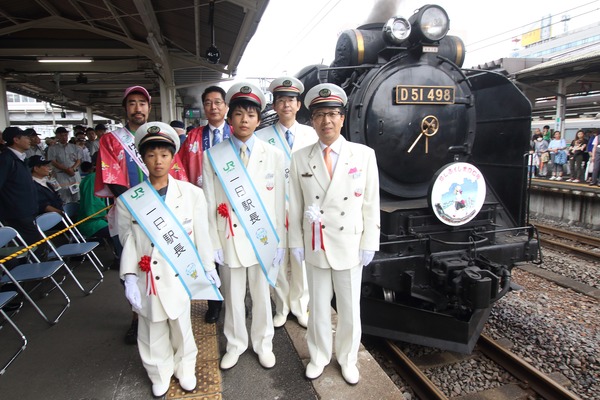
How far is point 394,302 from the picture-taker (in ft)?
11.2

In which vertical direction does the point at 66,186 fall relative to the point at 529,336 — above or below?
above

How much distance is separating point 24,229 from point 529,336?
5489 millimetres

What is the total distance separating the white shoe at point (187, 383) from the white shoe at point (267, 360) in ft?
1.57

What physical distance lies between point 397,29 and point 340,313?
2.69 metres

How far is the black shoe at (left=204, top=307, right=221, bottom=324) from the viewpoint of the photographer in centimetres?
333

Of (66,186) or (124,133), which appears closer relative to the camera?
(124,133)

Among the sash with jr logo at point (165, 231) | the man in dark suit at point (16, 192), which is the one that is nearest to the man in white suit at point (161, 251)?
the sash with jr logo at point (165, 231)

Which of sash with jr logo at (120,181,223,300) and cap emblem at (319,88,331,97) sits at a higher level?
→ cap emblem at (319,88,331,97)

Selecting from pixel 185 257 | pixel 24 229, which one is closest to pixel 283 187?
pixel 185 257

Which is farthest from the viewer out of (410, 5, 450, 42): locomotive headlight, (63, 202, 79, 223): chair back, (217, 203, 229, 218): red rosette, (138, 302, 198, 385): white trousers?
(63, 202, 79, 223): chair back

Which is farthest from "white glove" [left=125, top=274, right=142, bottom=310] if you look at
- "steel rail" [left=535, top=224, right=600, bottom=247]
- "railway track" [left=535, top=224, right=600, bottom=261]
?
"steel rail" [left=535, top=224, right=600, bottom=247]

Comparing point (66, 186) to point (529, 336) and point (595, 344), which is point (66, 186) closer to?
point (529, 336)

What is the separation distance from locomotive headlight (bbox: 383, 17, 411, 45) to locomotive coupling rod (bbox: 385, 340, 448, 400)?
293 centimetres

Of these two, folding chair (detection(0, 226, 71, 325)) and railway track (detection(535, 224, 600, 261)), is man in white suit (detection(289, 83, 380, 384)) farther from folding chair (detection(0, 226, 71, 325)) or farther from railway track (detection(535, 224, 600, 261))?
railway track (detection(535, 224, 600, 261))
